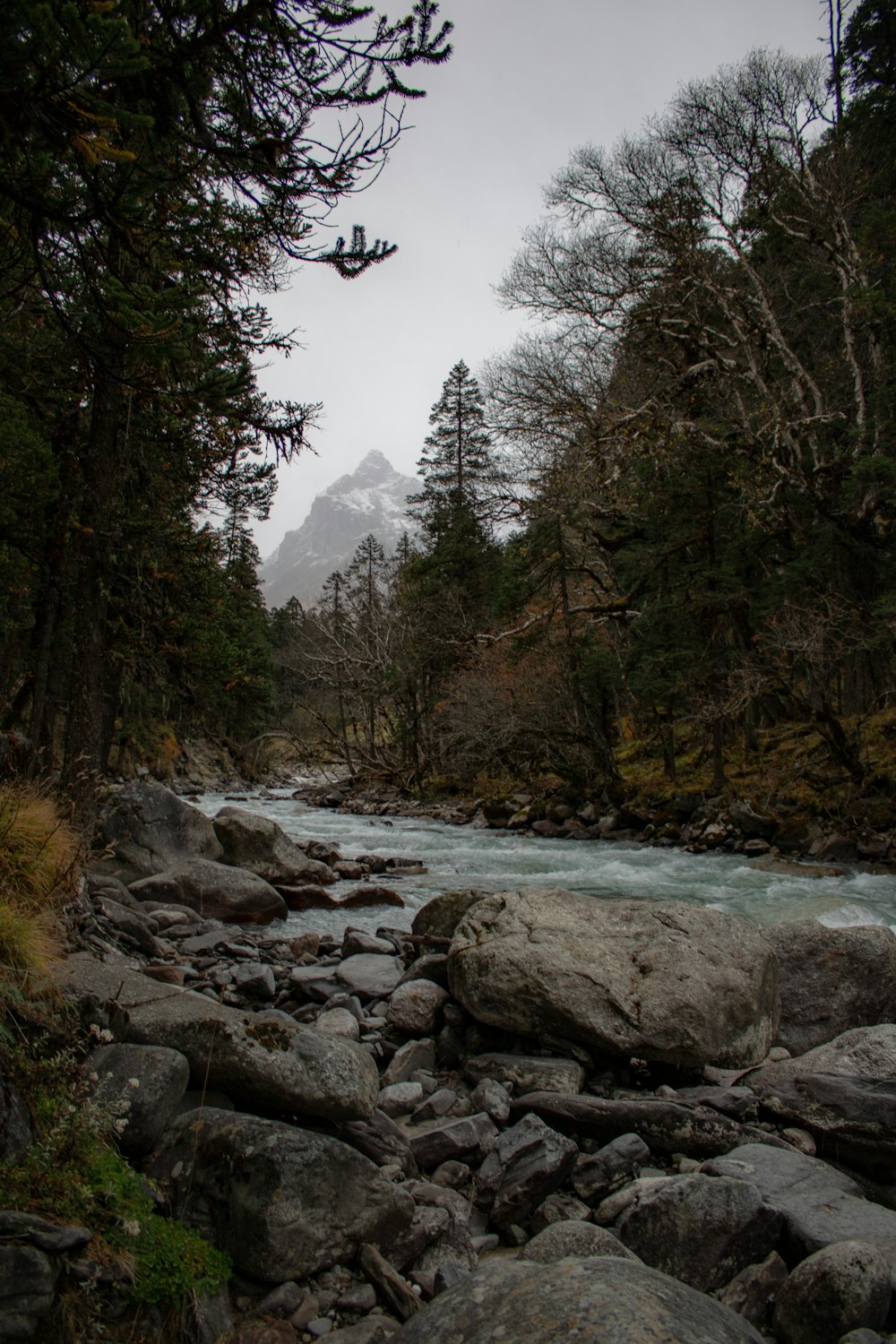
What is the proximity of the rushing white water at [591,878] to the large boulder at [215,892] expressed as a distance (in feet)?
1.51

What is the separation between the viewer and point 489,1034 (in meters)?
5.36

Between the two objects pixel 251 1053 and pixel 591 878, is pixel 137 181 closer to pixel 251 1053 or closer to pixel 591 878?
pixel 251 1053

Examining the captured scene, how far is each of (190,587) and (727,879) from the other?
32.8ft

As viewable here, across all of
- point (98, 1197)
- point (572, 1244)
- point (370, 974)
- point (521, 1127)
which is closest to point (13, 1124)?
point (98, 1197)

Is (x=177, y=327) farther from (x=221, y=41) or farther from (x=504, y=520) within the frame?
(x=504, y=520)

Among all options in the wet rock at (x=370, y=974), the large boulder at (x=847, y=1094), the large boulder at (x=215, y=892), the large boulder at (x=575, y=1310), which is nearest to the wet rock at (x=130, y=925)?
the large boulder at (x=215, y=892)

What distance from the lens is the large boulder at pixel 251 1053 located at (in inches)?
139

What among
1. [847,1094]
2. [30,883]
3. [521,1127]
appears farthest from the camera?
[30,883]

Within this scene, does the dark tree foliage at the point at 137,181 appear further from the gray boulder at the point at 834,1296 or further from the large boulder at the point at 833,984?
the large boulder at the point at 833,984

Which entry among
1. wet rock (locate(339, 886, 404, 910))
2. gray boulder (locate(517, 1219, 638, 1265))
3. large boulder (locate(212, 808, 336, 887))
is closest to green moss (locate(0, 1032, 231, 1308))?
gray boulder (locate(517, 1219, 638, 1265))

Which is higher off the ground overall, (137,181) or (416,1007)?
(137,181)

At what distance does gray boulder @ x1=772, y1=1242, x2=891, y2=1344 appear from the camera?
2.60m

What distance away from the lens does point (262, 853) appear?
11.1 m

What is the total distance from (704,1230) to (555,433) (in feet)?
57.7
